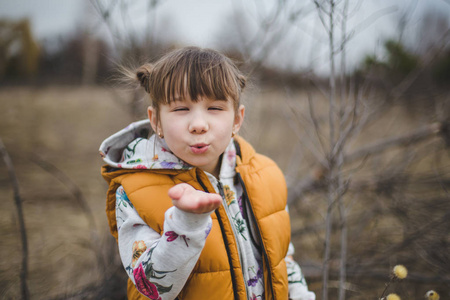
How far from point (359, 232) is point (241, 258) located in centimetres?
184

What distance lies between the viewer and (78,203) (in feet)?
11.5

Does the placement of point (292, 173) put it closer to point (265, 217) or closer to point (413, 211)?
point (413, 211)

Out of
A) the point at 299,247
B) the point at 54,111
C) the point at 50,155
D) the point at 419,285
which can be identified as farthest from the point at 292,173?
the point at 54,111

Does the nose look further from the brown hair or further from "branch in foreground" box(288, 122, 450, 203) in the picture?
"branch in foreground" box(288, 122, 450, 203)

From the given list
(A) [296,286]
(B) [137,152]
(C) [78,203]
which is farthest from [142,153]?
(C) [78,203]

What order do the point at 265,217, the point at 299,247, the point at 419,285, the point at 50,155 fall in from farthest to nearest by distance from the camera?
the point at 50,155 → the point at 299,247 → the point at 419,285 → the point at 265,217

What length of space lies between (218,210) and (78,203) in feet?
9.65

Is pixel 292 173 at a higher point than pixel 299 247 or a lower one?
higher

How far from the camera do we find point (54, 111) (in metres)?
7.95

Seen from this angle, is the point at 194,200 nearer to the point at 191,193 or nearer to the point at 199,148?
the point at 191,193

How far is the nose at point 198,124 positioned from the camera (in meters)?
0.97

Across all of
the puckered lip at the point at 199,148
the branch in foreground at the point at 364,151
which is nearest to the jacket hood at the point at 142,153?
the puckered lip at the point at 199,148

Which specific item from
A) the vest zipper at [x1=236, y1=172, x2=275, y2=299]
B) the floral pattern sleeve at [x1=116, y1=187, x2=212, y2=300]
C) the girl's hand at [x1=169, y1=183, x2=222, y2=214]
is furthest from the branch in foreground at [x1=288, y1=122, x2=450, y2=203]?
the girl's hand at [x1=169, y1=183, x2=222, y2=214]

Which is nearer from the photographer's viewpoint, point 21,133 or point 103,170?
point 103,170
